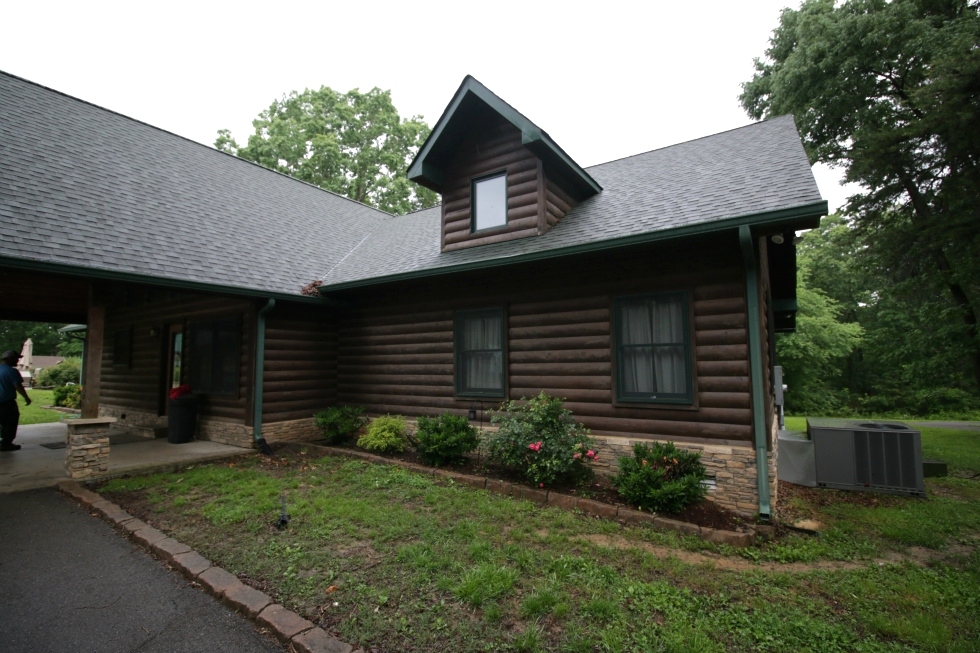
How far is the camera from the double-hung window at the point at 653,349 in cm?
599

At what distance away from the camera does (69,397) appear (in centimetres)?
1564

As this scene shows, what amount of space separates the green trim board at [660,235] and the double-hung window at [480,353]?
94cm

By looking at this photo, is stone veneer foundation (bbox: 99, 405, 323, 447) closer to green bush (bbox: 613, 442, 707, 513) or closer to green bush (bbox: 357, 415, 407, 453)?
green bush (bbox: 357, 415, 407, 453)

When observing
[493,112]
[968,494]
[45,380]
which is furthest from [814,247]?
[45,380]

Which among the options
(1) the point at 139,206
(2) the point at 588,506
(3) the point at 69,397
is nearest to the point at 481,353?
(2) the point at 588,506

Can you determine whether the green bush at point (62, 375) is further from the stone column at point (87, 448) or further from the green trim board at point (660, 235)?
the green trim board at point (660, 235)

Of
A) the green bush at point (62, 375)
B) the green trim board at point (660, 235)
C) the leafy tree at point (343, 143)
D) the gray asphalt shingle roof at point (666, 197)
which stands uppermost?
the leafy tree at point (343, 143)

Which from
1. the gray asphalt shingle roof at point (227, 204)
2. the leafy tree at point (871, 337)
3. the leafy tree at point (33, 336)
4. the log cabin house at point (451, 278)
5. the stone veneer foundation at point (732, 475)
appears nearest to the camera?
the stone veneer foundation at point (732, 475)

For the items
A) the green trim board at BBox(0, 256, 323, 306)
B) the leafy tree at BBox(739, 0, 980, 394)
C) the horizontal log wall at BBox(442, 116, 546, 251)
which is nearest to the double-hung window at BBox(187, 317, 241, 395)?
the green trim board at BBox(0, 256, 323, 306)

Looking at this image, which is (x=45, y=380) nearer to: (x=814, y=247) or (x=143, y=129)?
(x=143, y=129)

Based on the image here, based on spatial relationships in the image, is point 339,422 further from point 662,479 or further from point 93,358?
point 662,479

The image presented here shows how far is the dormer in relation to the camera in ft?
26.1

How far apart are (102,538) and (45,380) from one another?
102ft

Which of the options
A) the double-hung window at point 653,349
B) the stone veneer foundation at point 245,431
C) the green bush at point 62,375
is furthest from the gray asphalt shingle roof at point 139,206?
the green bush at point 62,375
